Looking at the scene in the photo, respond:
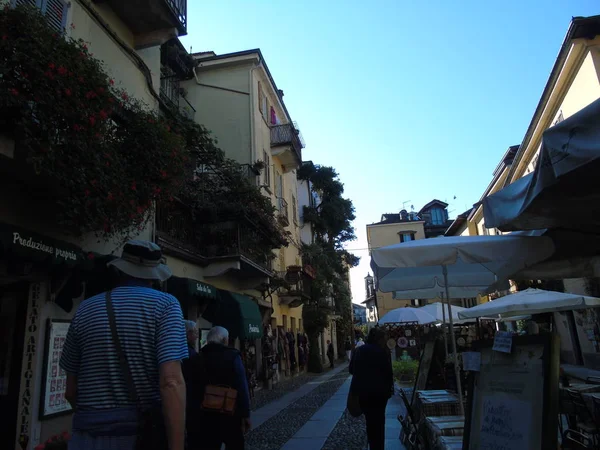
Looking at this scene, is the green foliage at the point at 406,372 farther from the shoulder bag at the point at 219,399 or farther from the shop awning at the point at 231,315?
the shoulder bag at the point at 219,399

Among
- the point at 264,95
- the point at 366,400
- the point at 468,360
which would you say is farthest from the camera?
the point at 264,95

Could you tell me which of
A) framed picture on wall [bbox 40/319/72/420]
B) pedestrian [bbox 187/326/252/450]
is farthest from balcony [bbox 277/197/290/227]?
pedestrian [bbox 187/326/252/450]

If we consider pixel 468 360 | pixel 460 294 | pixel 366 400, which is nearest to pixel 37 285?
Answer: pixel 366 400

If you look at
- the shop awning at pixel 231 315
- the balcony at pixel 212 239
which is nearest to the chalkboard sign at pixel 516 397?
the balcony at pixel 212 239

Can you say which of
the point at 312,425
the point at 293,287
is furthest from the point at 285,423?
the point at 293,287

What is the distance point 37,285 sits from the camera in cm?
588

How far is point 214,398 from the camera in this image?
4164 millimetres

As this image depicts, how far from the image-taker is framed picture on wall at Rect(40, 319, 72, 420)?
224 inches

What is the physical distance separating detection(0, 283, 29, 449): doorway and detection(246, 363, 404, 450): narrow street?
3.49 metres

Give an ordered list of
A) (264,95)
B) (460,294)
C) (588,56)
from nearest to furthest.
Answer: (460,294) → (588,56) → (264,95)

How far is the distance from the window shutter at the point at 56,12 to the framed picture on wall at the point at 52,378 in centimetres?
441

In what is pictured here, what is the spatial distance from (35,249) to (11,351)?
5.40ft

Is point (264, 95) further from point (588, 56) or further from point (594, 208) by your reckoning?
Answer: point (594, 208)

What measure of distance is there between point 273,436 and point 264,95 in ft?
49.9
